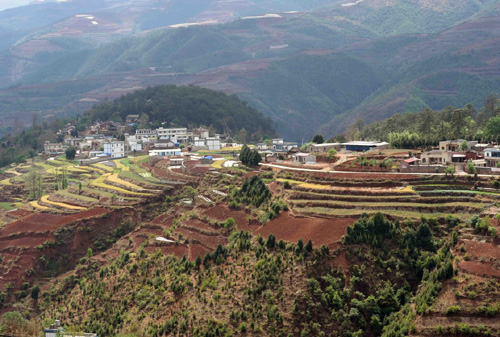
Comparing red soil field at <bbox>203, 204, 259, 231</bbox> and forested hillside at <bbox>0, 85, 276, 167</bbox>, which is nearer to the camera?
red soil field at <bbox>203, 204, 259, 231</bbox>

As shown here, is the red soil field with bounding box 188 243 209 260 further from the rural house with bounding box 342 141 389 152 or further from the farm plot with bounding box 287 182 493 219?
the rural house with bounding box 342 141 389 152

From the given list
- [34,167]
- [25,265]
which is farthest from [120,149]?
[25,265]

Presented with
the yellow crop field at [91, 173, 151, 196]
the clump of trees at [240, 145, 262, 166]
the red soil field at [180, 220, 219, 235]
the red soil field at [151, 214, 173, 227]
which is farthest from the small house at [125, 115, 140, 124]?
the red soil field at [180, 220, 219, 235]

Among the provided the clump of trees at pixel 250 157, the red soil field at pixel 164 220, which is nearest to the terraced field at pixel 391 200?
the red soil field at pixel 164 220

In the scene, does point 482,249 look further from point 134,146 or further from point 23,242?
point 134,146

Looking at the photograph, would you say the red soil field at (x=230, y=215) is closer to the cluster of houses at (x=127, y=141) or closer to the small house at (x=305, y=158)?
the small house at (x=305, y=158)

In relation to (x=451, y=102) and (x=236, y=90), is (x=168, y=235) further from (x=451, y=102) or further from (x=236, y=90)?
(x=236, y=90)
